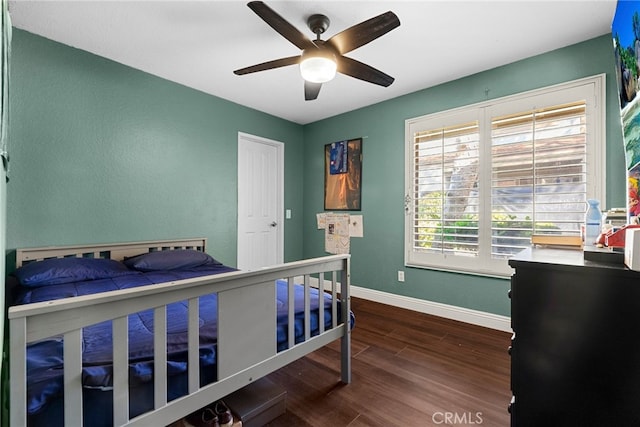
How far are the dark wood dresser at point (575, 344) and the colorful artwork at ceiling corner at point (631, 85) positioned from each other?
2.07ft

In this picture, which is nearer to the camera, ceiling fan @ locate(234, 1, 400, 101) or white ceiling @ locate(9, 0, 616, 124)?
ceiling fan @ locate(234, 1, 400, 101)

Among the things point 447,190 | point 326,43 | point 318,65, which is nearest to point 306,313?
point 318,65

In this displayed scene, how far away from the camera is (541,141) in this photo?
2.42m

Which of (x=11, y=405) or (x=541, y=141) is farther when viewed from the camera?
(x=541, y=141)

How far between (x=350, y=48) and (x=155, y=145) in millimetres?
2135

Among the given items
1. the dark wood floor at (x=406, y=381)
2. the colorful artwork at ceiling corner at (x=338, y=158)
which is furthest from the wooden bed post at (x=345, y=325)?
the colorful artwork at ceiling corner at (x=338, y=158)

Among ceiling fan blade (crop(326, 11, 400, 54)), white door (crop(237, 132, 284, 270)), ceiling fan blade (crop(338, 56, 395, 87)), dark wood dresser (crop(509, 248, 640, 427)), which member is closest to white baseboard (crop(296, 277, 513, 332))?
white door (crop(237, 132, 284, 270))

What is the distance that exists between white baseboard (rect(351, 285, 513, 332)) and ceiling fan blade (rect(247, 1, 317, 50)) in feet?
8.69

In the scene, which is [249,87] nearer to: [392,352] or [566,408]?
[392,352]

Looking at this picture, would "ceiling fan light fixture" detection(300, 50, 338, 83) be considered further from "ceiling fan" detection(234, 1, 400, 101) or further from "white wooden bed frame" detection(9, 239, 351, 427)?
"white wooden bed frame" detection(9, 239, 351, 427)

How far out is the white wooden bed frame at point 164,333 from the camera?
83 cm

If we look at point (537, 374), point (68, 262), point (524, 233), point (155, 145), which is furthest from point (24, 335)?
point (524, 233)

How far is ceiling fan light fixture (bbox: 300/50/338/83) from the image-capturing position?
187 cm
